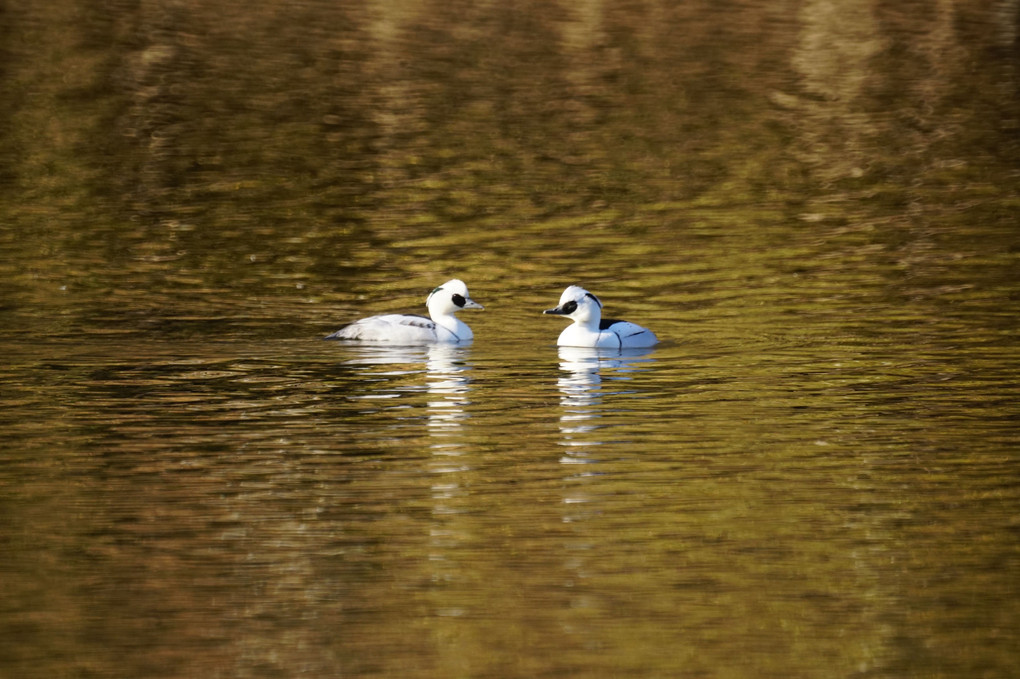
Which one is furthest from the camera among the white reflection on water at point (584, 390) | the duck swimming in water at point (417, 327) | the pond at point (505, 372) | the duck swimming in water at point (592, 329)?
the duck swimming in water at point (417, 327)

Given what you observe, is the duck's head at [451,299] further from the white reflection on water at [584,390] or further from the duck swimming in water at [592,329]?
the white reflection on water at [584,390]

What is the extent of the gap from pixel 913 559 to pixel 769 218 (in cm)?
1927

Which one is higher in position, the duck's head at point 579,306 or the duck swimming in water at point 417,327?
the duck's head at point 579,306

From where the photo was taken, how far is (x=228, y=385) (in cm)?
1867

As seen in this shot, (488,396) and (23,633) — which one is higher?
(23,633)

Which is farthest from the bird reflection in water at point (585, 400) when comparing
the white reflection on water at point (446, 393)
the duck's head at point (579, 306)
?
the white reflection on water at point (446, 393)

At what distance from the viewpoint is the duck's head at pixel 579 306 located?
21.7 metres

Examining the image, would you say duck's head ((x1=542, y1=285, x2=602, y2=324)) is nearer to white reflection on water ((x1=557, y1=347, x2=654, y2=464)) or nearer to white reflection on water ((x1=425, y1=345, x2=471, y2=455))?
white reflection on water ((x1=557, y1=347, x2=654, y2=464))

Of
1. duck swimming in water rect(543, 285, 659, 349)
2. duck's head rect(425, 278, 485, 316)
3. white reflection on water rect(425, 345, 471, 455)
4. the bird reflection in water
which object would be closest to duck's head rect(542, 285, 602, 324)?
duck swimming in water rect(543, 285, 659, 349)

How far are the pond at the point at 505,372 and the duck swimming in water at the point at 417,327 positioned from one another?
0.92 feet

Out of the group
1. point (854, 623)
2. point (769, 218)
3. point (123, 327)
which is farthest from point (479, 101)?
point (854, 623)

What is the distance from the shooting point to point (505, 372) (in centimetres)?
2006

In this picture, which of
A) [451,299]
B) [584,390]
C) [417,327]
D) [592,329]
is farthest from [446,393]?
[451,299]

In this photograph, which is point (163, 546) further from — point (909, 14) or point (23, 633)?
point (909, 14)
